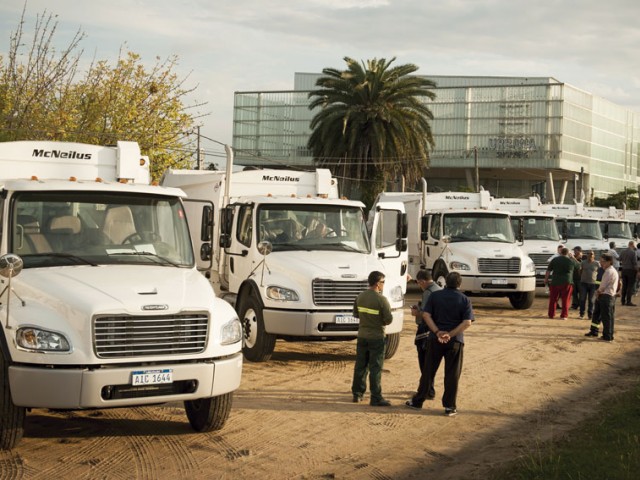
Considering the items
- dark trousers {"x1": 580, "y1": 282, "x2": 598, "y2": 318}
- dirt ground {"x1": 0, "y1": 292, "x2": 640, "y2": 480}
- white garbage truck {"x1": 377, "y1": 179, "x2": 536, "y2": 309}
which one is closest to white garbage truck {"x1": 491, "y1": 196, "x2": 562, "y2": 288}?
white garbage truck {"x1": 377, "y1": 179, "x2": 536, "y2": 309}

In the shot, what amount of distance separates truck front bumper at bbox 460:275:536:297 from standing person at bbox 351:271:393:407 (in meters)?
12.4

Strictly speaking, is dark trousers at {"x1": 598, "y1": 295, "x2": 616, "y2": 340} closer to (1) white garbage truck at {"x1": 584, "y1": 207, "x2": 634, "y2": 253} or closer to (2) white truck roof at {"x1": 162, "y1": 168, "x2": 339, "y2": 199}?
(2) white truck roof at {"x1": 162, "y1": 168, "x2": 339, "y2": 199}

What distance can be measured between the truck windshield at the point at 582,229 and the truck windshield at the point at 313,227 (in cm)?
1931

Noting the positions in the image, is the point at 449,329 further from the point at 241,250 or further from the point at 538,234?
the point at 538,234

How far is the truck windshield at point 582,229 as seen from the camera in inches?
1319

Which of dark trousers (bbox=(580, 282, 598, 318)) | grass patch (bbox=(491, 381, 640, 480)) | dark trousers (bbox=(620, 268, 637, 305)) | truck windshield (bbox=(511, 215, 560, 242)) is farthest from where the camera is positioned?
truck windshield (bbox=(511, 215, 560, 242))

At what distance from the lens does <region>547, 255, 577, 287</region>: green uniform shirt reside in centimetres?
2222

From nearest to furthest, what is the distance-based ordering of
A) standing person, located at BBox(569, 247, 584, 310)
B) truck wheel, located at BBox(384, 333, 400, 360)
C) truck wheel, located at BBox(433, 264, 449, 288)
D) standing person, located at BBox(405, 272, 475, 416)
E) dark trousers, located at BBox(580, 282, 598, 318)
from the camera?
standing person, located at BBox(405, 272, 475, 416) < truck wheel, located at BBox(384, 333, 400, 360) < dark trousers, located at BBox(580, 282, 598, 318) < standing person, located at BBox(569, 247, 584, 310) < truck wheel, located at BBox(433, 264, 449, 288)

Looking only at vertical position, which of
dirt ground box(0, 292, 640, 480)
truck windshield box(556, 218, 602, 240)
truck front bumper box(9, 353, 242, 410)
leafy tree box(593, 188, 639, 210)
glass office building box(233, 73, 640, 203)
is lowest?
dirt ground box(0, 292, 640, 480)

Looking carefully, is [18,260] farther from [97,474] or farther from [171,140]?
[171,140]

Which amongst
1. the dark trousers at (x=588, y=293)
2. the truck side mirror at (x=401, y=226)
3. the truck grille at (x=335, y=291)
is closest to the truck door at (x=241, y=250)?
the truck grille at (x=335, y=291)

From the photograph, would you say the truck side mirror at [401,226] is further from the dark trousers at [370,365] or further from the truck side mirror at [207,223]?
the truck side mirror at [207,223]

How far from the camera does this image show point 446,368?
37.5 feet

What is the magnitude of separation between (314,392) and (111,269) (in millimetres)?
3995
